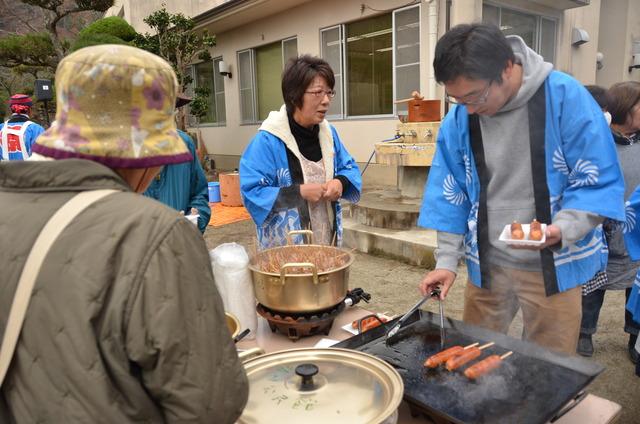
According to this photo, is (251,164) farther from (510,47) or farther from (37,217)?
(37,217)

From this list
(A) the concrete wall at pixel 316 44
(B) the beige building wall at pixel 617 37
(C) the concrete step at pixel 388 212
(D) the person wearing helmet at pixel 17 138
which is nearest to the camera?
(D) the person wearing helmet at pixel 17 138

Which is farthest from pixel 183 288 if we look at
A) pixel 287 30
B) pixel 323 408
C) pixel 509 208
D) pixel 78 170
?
pixel 287 30

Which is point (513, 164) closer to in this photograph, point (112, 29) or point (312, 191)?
point (312, 191)

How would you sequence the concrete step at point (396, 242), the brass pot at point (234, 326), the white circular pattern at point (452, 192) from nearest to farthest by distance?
the brass pot at point (234, 326)
the white circular pattern at point (452, 192)
the concrete step at point (396, 242)

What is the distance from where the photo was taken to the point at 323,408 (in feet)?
4.00

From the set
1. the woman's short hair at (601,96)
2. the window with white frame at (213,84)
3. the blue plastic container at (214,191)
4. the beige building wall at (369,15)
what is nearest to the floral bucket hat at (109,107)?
the woman's short hair at (601,96)

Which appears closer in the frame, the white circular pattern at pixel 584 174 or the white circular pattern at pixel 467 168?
the white circular pattern at pixel 584 174

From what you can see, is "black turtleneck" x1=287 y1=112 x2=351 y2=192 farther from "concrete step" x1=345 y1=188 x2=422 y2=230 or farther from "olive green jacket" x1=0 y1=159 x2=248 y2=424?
"concrete step" x1=345 y1=188 x2=422 y2=230

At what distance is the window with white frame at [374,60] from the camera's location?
330 inches

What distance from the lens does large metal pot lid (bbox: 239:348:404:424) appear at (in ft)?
3.90

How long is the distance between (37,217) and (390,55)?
28.2ft

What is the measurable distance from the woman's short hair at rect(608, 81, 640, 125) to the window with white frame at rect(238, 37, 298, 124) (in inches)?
337

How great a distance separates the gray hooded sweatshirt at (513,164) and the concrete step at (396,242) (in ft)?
10.6

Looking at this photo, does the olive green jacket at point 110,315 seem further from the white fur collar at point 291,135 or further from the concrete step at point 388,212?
the concrete step at point 388,212
